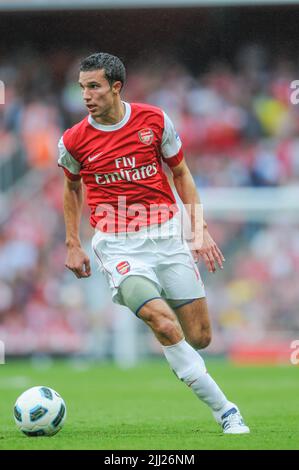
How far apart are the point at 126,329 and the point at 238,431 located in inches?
439

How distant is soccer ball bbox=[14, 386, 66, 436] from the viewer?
23.0ft

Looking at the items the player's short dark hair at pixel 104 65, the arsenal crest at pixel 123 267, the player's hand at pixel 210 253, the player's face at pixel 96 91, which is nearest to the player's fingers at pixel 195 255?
the player's hand at pixel 210 253

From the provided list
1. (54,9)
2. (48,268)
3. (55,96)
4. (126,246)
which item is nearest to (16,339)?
(48,268)

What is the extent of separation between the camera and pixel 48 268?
19.0 metres

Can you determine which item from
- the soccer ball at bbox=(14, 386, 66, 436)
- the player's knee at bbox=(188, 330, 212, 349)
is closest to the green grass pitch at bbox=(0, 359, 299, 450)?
the soccer ball at bbox=(14, 386, 66, 436)

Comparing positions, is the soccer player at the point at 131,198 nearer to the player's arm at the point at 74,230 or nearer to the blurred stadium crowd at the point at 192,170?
the player's arm at the point at 74,230

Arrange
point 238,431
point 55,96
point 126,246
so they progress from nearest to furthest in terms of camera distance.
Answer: point 238,431
point 126,246
point 55,96

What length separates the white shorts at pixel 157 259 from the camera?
7324 mm

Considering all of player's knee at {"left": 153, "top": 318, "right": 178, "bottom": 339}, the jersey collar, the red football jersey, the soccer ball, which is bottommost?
the soccer ball

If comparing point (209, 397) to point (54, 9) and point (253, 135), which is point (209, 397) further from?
point (54, 9)

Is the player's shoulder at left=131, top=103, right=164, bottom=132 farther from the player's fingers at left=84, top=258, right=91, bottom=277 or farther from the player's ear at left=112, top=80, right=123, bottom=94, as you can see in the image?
the player's fingers at left=84, top=258, right=91, bottom=277

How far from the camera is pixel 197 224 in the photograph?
7.32m

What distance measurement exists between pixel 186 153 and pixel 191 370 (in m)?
13.2

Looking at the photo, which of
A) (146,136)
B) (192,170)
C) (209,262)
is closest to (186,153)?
(192,170)
